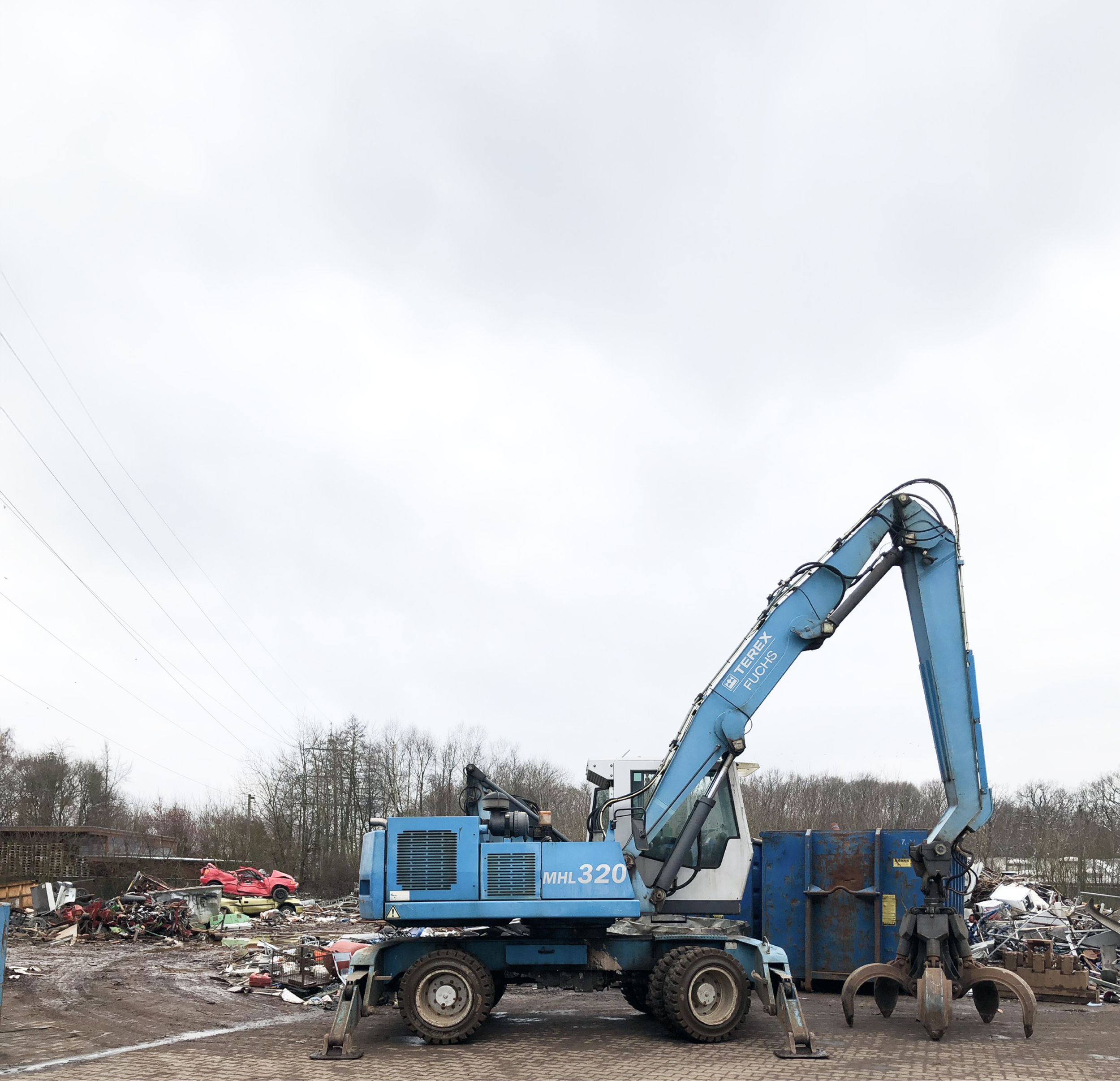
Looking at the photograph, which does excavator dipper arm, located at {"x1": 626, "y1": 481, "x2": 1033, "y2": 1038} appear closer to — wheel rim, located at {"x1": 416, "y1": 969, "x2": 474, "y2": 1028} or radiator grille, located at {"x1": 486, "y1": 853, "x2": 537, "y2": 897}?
radiator grille, located at {"x1": 486, "y1": 853, "x2": 537, "y2": 897}

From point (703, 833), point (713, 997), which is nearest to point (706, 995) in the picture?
point (713, 997)

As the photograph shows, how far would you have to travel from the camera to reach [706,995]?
11547 millimetres

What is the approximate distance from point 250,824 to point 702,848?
42695 mm

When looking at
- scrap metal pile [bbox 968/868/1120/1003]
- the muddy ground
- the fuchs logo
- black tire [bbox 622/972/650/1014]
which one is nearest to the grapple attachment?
the muddy ground

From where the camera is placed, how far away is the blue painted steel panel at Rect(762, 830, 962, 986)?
15.4 m

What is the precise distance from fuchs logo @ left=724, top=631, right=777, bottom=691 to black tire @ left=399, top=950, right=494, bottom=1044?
427 centimetres

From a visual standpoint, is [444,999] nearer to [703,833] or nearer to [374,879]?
[374,879]

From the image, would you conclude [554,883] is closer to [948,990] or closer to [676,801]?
[676,801]

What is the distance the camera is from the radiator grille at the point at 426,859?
38.5 ft

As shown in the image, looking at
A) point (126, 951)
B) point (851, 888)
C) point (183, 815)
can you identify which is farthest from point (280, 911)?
point (183, 815)

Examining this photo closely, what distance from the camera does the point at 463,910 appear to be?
460 inches

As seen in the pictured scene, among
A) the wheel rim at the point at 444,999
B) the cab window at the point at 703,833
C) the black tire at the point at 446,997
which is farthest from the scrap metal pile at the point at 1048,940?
the wheel rim at the point at 444,999

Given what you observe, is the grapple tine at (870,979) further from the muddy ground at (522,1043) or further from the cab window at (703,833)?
the cab window at (703,833)

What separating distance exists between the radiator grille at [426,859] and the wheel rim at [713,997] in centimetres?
286
